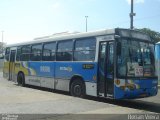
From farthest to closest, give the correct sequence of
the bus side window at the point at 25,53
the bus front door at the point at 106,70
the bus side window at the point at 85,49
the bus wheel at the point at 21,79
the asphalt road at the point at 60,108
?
1. the bus wheel at the point at 21,79
2. the bus side window at the point at 25,53
3. the bus side window at the point at 85,49
4. the bus front door at the point at 106,70
5. the asphalt road at the point at 60,108

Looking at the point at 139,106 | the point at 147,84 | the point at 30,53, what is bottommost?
the point at 139,106

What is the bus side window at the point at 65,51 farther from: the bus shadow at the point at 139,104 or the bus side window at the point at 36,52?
the bus shadow at the point at 139,104

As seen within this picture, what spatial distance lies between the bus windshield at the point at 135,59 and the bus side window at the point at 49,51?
5.11 metres

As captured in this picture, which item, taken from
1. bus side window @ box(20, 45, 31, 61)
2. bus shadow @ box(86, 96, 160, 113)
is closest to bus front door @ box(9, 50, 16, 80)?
bus side window @ box(20, 45, 31, 61)

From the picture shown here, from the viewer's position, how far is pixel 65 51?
1689 cm

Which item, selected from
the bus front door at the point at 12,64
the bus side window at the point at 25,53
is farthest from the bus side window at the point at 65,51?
the bus front door at the point at 12,64

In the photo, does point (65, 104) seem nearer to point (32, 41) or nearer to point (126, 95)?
point (126, 95)

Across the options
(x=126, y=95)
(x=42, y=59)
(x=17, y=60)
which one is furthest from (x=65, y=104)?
(x=17, y=60)

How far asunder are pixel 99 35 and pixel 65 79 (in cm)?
326

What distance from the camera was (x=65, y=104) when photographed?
12.5 m

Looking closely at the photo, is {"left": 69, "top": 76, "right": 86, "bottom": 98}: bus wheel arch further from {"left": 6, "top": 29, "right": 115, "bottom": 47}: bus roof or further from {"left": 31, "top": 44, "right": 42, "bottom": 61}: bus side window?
{"left": 31, "top": 44, "right": 42, "bottom": 61}: bus side window

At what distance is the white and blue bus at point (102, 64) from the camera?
13477mm

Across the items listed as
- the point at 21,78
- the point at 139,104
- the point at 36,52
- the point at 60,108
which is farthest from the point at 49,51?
the point at 60,108

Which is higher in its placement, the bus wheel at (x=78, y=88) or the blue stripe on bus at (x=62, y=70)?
the blue stripe on bus at (x=62, y=70)
